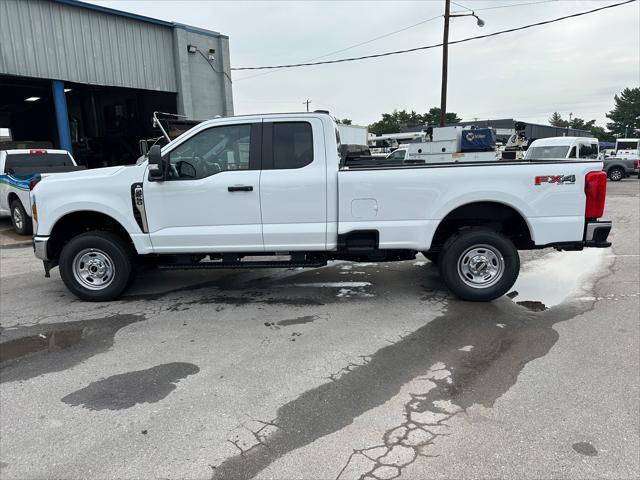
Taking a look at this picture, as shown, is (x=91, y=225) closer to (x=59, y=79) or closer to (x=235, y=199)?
(x=235, y=199)

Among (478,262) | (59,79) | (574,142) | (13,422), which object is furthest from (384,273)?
(574,142)

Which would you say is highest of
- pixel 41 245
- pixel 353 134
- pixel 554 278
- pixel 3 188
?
pixel 353 134

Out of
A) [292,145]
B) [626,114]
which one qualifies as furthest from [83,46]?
[626,114]

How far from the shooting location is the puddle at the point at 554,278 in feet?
18.5

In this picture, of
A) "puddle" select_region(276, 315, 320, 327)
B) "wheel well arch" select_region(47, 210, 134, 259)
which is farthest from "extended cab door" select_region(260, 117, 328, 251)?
"wheel well arch" select_region(47, 210, 134, 259)

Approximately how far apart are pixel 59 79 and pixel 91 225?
1003 centimetres

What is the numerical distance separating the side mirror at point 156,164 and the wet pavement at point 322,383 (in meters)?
1.56

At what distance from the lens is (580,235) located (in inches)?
201

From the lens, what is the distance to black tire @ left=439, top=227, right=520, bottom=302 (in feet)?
17.1

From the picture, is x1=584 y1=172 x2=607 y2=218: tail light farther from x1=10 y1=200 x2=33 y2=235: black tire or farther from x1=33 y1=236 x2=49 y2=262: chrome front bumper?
x1=10 y1=200 x2=33 y2=235: black tire

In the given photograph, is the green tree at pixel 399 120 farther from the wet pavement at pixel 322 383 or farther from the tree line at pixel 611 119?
the wet pavement at pixel 322 383

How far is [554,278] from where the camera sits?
6609mm

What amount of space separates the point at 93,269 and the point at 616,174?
96.0 feet

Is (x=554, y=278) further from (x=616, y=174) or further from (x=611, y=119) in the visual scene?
(x=611, y=119)
